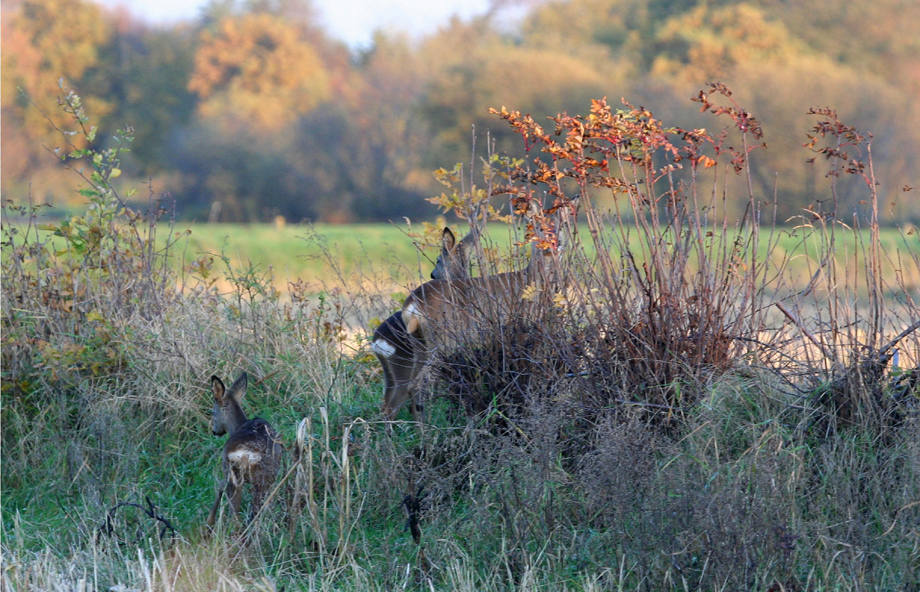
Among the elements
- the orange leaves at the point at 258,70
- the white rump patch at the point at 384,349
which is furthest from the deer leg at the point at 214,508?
the orange leaves at the point at 258,70

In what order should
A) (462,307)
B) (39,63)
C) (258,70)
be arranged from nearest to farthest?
(462,307) → (39,63) → (258,70)

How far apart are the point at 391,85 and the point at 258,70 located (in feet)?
22.4

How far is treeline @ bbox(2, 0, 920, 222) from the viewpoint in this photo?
33312mm

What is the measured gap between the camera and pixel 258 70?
4906 centimetres

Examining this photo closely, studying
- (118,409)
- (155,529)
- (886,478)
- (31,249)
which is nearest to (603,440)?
(886,478)

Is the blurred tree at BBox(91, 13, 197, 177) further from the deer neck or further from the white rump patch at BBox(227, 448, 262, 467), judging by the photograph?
the white rump patch at BBox(227, 448, 262, 467)

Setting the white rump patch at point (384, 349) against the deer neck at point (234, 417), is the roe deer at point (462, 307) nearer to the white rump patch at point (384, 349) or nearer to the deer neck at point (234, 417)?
the white rump patch at point (384, 349)

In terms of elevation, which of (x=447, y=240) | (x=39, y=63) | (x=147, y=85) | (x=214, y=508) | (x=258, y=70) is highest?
(x=39, y=63)

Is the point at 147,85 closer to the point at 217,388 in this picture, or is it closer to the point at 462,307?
the point at 462,307

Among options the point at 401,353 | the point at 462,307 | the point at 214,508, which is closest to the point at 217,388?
the point at 214,508

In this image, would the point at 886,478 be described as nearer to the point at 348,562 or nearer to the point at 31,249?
the point at 348,562

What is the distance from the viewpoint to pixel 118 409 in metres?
5.89

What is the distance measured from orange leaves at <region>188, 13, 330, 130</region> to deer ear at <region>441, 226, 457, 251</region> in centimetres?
4240

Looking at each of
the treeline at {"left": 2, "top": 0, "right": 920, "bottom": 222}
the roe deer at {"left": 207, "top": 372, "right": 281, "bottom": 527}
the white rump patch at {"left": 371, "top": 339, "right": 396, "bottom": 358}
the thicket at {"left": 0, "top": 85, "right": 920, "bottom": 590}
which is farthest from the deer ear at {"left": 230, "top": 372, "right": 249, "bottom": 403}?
the treeline at {"left": 2, "top": 0, "right": 920, "bottom": 222}
